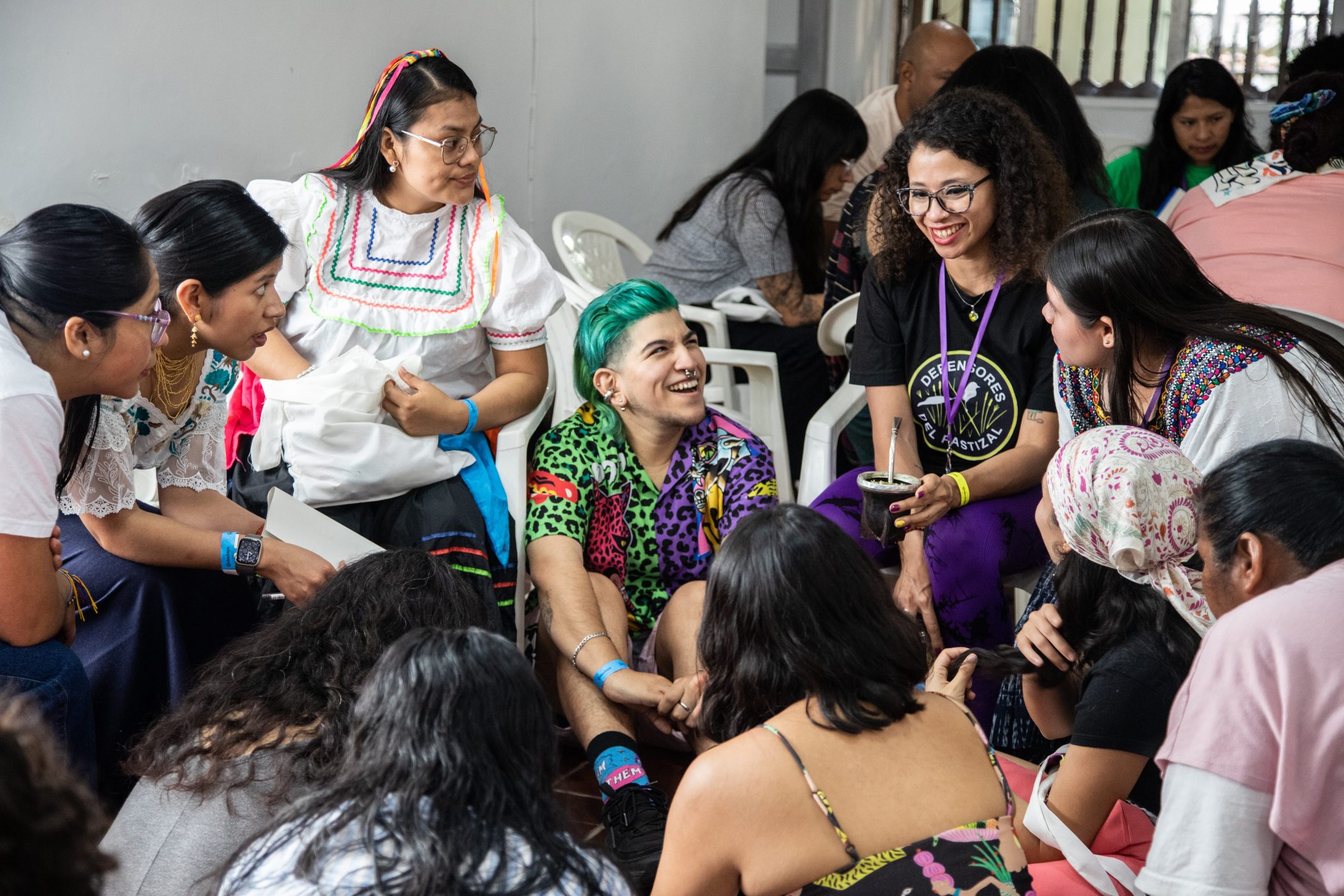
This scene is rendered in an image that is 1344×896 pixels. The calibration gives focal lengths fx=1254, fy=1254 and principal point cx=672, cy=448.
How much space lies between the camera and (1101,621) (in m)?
1.84

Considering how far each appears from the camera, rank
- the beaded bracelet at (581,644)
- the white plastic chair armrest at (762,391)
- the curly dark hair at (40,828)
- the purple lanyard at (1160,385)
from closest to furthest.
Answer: the curly dark hair at (40,828), the purple lanyard at (1160,385), the beaded bracelet at (581,644), the white plastic chair armrest at (762,391)

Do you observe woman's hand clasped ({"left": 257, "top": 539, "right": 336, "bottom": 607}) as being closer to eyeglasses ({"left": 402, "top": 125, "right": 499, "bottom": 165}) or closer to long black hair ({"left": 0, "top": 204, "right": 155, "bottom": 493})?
long black hair ({"left": 0, "top": 204, "right": 155, "bottom": 493})

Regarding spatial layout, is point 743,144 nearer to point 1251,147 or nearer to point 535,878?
point 1251,147

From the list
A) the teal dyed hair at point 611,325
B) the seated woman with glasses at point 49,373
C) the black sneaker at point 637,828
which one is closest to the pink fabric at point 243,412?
the teal dyed hair at point 611,325

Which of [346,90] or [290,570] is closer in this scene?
[290,570]

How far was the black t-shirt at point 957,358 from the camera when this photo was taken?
8.75 feet

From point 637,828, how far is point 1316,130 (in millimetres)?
2224

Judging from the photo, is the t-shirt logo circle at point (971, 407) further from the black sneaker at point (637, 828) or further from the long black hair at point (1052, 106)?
the black sneaker at point (637, 828)

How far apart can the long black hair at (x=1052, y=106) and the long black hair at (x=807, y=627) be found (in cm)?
197

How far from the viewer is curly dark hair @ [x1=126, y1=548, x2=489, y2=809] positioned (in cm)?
155

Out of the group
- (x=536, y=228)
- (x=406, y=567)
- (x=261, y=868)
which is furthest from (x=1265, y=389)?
(x=536, y=228)

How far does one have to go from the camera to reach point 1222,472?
147 centimetres

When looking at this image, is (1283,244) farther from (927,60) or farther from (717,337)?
(927,60)

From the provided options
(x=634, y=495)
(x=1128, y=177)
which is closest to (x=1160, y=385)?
(x=634, y=495)
